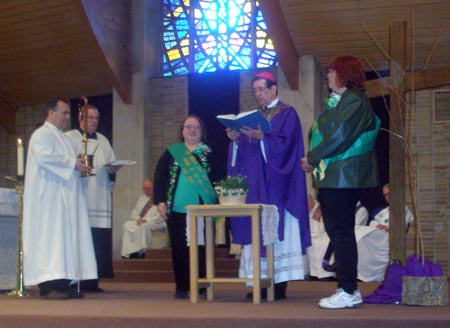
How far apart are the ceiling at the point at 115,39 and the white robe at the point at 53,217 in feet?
13.8

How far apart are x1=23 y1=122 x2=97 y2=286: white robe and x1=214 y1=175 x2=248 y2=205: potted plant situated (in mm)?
1232

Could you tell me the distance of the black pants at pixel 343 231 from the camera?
4988 mm

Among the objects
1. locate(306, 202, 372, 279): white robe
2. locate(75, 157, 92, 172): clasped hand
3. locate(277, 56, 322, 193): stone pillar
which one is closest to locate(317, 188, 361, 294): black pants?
locate(75, 157, 92, 172): clasped hand

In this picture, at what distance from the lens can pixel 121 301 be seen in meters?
6.07

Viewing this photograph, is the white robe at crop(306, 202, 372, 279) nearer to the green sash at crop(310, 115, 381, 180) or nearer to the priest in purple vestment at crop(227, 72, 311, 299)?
the priest in purple vestment at crop(227, 72, 311, 299)

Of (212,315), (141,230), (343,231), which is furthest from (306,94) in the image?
(212,315)

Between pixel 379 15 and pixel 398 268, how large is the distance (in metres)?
5.02

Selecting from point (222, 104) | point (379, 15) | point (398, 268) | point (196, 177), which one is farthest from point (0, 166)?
point (398, 268)

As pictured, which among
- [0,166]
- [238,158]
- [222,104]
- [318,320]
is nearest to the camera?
[318,320]

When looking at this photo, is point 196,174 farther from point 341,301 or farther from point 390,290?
point 341,301

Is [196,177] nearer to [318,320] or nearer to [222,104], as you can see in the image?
[318,320]

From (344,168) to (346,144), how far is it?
145mm

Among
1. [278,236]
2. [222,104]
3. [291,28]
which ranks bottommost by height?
[278,236]

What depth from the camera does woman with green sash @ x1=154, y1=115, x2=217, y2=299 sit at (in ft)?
20.9
